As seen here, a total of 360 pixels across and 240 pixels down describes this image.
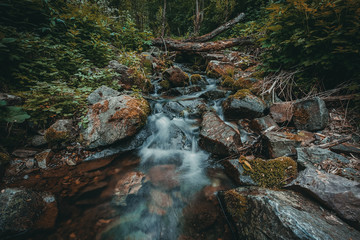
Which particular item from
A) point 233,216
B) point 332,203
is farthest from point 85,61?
point 332,203

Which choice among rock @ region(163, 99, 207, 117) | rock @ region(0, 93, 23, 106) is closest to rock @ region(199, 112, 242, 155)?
rock @ region(163, 99, 207, 117)

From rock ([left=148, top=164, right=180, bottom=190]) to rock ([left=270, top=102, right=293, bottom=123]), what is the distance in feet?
9.40

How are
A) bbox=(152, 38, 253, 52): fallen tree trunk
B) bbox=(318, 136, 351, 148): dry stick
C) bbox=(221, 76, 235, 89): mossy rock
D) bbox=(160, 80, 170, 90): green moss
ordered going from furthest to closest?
bbox=(152, 38, 253, 52): fallen tree trunk < bbox=(160, 80, 170, 90): green moss < bbox=(221, 76, 235, 89): mossy rock < bbox=(318, 136, 351, 148): dry stick

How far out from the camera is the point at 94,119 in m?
3.08

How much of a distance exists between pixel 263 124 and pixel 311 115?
918mm

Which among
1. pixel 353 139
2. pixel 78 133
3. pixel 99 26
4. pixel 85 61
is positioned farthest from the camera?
pixel 99 26

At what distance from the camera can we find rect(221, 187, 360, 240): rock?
1280mm

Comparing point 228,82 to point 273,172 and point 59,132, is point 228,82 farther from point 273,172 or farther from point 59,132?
point 59,132

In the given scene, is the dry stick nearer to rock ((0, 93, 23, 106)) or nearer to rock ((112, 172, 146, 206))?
rock ((112, 172, 146, 206))

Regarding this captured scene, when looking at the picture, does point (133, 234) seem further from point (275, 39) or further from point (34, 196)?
point (275, 39)

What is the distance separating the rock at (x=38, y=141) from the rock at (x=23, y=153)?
134 millimetres

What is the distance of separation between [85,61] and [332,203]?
251 inches

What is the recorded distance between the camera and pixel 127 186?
2.50 m

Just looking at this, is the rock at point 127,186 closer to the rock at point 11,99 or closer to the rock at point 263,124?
the rock at point 11,99
